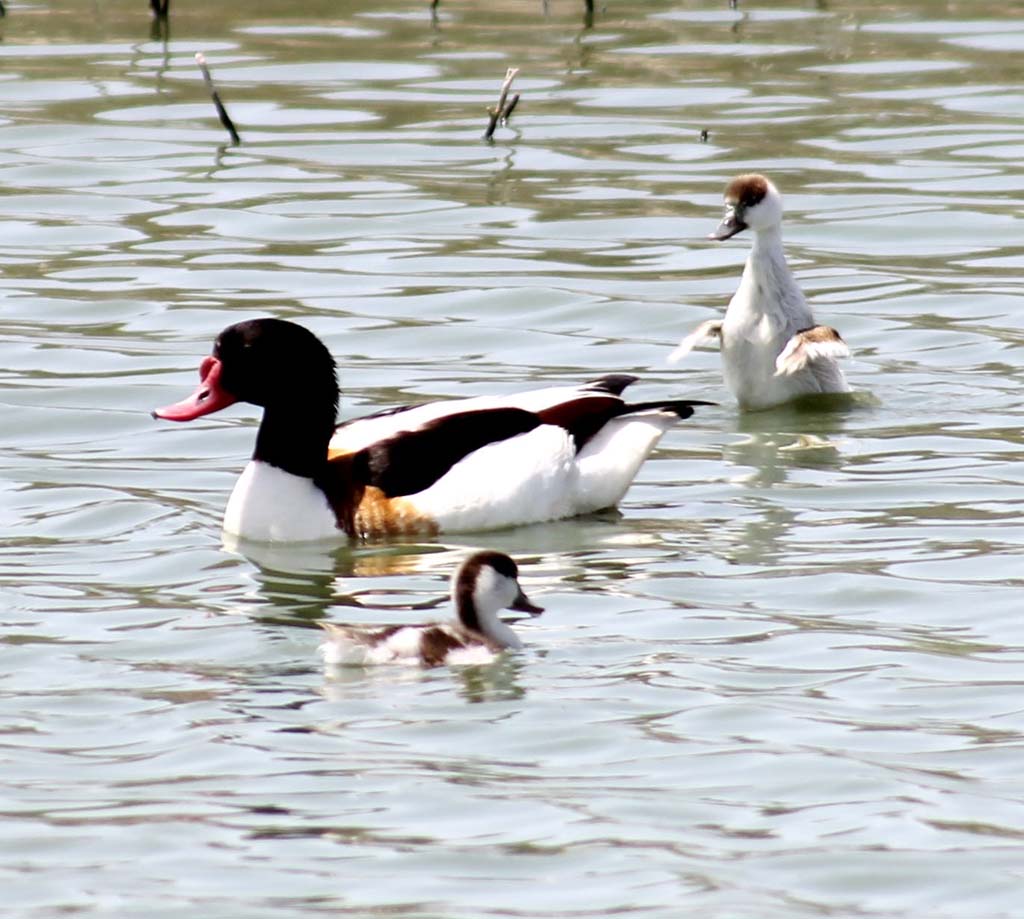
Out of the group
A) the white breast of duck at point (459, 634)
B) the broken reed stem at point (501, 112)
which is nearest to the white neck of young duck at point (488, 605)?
the white breast of duck at point (459, 634)

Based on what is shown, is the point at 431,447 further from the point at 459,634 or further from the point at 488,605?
Answer: the point at 459,634

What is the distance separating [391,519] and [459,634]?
7.40ft

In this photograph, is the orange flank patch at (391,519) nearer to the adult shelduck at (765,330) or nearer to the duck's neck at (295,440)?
the duck's neck at (295,440)

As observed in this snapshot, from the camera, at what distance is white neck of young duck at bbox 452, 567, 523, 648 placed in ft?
29.2

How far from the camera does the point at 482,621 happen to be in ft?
29.2

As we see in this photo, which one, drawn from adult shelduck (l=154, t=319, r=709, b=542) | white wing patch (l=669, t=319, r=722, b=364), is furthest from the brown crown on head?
adult shelduck (l=154, t=319, r=709, b=542)

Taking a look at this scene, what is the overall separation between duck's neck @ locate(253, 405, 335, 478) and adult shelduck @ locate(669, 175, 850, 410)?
8.23ft

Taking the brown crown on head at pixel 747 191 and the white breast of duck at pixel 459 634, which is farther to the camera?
the brown crown on head at pixel 747 191

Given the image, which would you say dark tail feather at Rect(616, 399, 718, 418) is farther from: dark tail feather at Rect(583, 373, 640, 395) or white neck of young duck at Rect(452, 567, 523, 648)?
white neck of young duck at Rect(452, 567, 523, 648)

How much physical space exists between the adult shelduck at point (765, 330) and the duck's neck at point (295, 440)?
2.51 meters

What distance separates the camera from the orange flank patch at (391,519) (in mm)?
11023

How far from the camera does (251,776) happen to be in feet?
24.9

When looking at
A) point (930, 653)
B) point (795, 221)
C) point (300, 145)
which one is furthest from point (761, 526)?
point (300, 145)

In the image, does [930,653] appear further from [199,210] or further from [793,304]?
[199,210]
